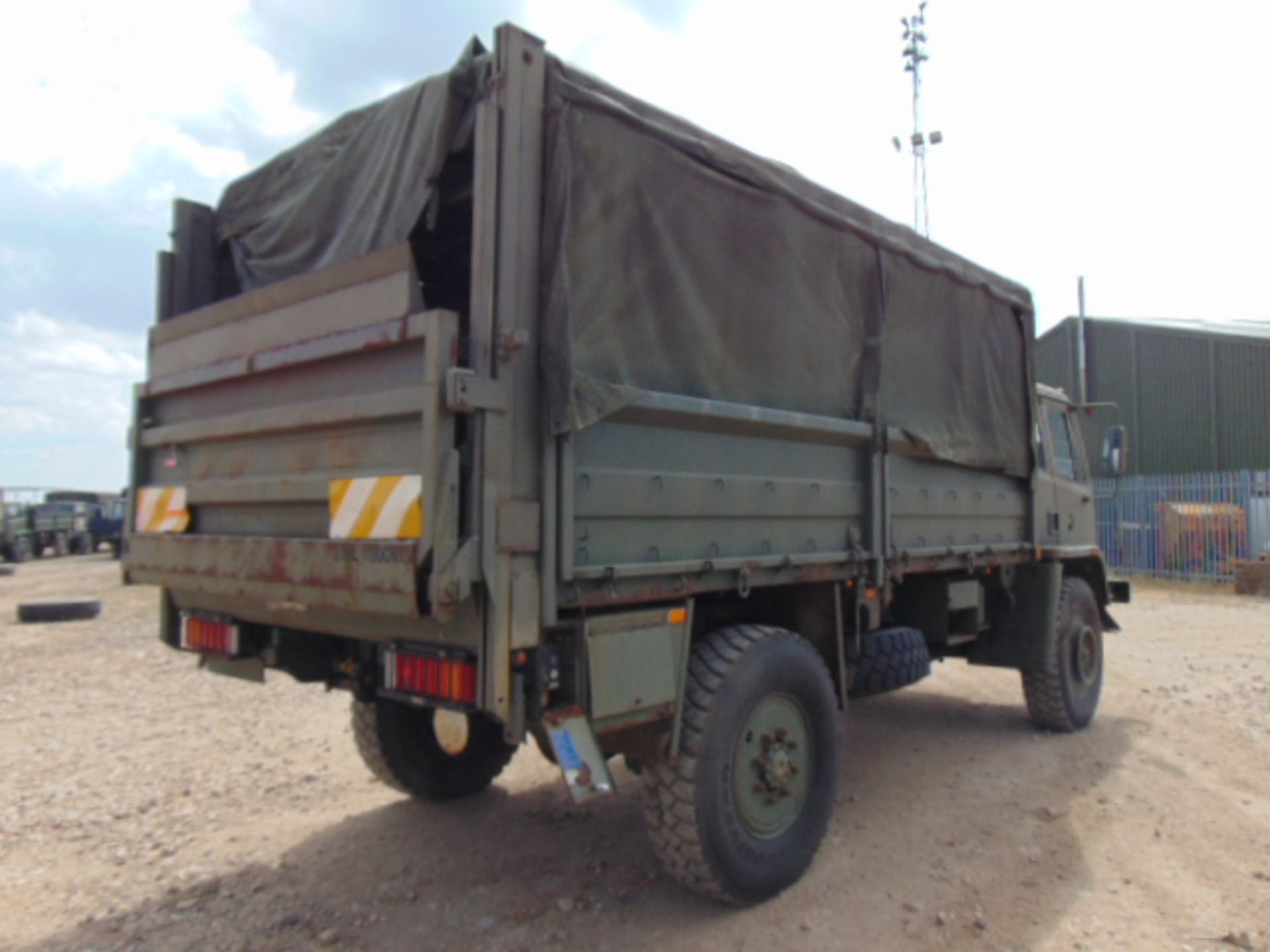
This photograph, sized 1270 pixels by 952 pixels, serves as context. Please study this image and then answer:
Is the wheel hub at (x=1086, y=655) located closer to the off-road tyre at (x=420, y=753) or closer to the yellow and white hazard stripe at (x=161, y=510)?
the off-road tyre at (x=420, y=753)

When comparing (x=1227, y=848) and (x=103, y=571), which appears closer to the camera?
(x=1227, y=848)

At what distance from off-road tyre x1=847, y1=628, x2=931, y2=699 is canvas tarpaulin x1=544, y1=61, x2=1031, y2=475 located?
107 cm

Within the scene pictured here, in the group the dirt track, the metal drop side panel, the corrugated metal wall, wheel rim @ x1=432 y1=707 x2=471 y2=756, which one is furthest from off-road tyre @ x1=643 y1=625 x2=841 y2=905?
the corrugated metal wall

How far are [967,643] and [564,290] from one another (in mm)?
4612

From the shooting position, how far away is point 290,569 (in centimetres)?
321

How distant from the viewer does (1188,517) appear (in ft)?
58.1

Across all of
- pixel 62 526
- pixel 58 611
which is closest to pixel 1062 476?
pixel 58 611

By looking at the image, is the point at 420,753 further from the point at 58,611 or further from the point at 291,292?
the point at 58,611

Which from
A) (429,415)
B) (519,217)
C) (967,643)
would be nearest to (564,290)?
(519,217)

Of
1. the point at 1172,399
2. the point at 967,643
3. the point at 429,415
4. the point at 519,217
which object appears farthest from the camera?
the point at 1172,399

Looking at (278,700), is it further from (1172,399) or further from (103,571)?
(1172,399)

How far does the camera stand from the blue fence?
1702 centimetres

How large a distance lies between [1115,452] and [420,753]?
5.17 m

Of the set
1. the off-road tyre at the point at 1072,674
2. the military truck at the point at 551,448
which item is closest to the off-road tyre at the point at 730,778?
the military truck at the point at 551,448
